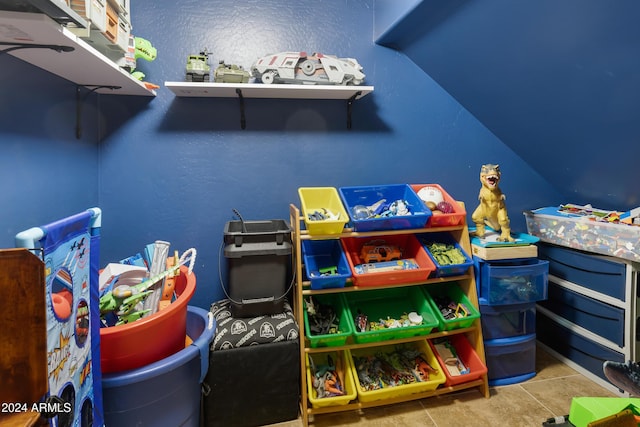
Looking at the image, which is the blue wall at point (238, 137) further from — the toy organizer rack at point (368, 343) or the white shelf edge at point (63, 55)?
the toy organizer rack at point (368, 343)

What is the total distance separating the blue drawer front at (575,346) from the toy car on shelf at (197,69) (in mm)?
2555

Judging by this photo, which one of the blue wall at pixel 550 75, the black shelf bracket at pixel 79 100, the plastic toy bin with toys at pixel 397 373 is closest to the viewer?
the blue wall at pixel 550 75

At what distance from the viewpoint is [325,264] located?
6.42 ft

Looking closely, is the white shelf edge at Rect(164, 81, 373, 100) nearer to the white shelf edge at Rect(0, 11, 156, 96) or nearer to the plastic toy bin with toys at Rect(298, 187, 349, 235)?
the white shelf edge at Rect(0, 11, 156, 96)

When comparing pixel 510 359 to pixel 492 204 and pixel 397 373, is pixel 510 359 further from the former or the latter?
pixel 492 204

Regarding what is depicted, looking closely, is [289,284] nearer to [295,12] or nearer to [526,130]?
[295,12]

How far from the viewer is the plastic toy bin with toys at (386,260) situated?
67.0 inches

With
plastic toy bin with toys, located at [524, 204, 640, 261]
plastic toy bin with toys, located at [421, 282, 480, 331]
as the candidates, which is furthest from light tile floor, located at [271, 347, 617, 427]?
plastic toy bin with toys, located at [524, 204, 640, 261]

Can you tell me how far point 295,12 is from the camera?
1984 mm

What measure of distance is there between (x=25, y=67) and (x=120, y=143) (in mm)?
644

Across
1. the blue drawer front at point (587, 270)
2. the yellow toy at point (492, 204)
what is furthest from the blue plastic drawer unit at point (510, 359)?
the yellow toy at point (492, 204)

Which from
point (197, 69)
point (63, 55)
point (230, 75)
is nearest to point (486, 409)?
point (230, 75)

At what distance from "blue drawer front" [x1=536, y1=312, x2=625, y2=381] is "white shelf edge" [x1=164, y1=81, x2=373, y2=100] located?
1898mm

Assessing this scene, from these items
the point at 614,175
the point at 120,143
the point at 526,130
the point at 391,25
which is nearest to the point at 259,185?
the point at 120,143
